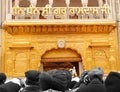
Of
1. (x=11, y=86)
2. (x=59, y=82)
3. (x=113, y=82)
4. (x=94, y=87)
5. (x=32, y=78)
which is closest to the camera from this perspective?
(x=59, y=82)

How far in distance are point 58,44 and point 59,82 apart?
8087mm

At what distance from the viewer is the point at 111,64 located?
10672 millimetres

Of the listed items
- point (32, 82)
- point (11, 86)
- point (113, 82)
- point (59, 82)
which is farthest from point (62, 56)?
point (59, 82)

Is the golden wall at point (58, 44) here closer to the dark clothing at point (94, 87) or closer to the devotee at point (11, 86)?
the devotee at point (11, 86)

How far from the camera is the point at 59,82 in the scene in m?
2.66

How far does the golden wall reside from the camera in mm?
10562

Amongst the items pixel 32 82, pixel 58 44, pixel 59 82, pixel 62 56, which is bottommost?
pixel 62 56

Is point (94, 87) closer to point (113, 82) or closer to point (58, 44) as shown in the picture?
point (113, 82)

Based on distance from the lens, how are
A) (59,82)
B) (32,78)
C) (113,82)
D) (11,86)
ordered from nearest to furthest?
1. (59,82)
2. (32,78)
3. (113,82)
4. (11,86)

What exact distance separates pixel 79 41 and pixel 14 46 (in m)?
2.31

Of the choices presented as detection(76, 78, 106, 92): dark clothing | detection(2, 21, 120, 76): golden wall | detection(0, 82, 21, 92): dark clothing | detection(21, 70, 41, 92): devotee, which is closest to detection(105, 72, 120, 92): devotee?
detection(76, 78, 106, 92): dark clothing

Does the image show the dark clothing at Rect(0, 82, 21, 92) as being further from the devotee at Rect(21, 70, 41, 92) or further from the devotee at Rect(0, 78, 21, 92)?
the devotee at Rect(21, 70, 41, 92)

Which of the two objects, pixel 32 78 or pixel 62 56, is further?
pixel 62 56

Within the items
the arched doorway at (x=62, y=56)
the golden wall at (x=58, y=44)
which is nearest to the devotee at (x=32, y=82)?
the golden wall at (x=58, y=44)
